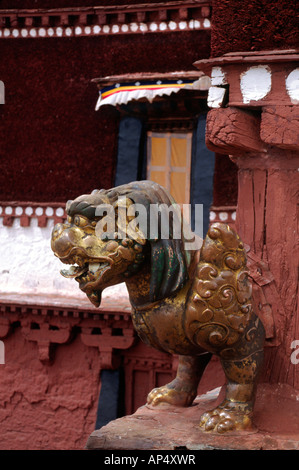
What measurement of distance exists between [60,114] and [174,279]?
519cm

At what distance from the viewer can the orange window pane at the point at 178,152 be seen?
8.05 meters

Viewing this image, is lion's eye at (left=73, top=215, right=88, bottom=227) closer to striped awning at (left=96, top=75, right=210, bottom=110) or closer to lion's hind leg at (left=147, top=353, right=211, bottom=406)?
lion's hind leg at (left=147, top=353, right=211, bottom=406)

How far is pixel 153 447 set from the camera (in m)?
3.35

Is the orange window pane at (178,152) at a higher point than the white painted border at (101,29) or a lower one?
lower

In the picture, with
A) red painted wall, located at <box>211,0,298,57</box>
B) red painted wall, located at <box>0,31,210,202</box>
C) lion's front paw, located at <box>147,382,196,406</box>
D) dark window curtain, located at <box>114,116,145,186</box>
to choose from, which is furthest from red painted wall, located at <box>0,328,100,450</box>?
red painted wall, located at <box>211,0,298,57</box>

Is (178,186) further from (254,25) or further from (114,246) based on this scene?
(114,246)

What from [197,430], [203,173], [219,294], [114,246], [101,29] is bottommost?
[197,430]

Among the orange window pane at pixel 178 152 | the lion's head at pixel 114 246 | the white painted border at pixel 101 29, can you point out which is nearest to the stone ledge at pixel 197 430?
the lion's head at pixel 114 246

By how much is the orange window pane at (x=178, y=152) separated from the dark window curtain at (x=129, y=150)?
0.33 meters

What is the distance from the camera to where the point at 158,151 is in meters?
8.12

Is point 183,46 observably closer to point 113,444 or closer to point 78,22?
point 78,22

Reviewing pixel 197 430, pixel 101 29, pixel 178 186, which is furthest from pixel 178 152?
pixel 197 430

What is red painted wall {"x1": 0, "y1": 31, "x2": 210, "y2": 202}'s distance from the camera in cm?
807

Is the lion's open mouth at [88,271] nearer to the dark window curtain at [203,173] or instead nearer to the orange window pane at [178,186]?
the dark window curtain at [203,173]
